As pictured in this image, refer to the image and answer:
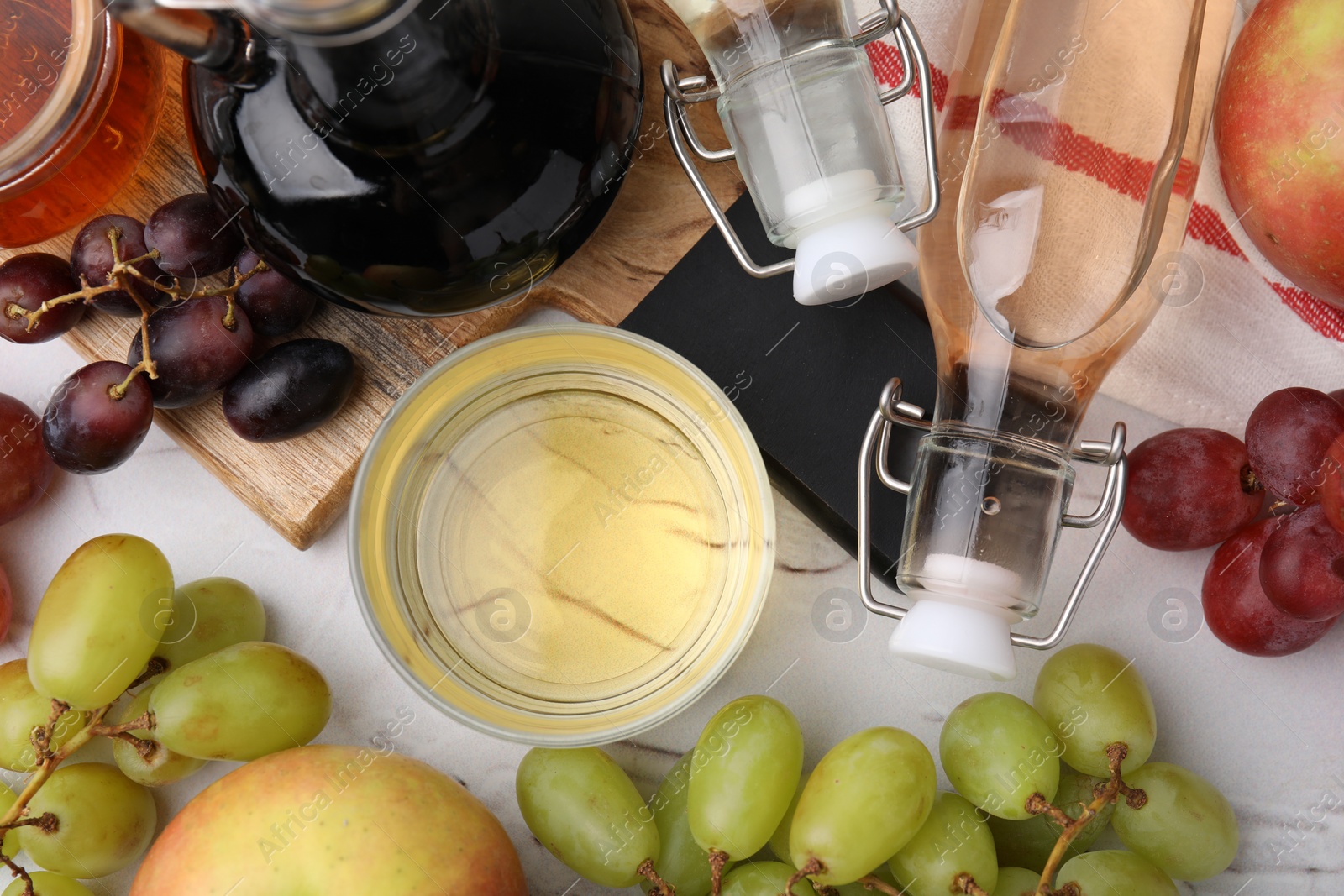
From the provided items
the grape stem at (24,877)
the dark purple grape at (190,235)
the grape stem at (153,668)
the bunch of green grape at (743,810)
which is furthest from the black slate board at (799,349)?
the grape stem at (24,877)

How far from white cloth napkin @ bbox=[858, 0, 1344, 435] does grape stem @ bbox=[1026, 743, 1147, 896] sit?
0.20 meters

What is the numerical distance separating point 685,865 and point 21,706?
364 millimetres

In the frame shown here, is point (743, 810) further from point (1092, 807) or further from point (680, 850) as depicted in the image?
point (1092, 807)

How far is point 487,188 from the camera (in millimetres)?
430

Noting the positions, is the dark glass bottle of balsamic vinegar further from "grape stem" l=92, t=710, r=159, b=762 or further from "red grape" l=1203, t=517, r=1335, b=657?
"red grape" l=1203, t=517, r=1335, b=657

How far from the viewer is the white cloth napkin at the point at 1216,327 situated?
562mm

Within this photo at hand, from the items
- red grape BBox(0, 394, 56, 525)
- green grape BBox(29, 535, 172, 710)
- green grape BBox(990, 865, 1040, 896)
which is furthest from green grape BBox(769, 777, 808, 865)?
red grape BBox(0, 394, 56, 525)

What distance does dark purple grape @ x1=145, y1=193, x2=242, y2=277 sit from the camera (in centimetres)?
51

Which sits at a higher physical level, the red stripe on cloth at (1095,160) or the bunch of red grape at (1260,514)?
the red stripe on cloth at (1095,160)

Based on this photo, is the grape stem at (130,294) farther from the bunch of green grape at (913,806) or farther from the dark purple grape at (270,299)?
the bunch of green grape at (913,806)

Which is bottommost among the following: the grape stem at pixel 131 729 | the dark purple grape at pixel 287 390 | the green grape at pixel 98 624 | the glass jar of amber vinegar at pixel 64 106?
the grape stem at pixel 131 729

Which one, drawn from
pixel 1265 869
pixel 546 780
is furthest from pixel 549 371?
pixel 1265 869

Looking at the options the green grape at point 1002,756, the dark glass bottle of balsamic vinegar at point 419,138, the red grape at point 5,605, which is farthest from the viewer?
the red grape at point 5,605

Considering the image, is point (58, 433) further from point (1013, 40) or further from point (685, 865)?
point (1013, 40)
